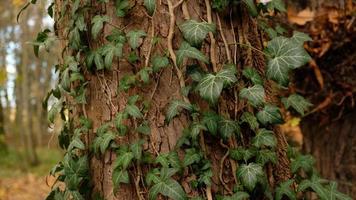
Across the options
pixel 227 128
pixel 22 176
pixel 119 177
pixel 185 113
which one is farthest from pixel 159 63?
pixel 22 176

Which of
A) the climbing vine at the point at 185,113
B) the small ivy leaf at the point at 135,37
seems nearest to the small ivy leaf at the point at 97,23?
the climbing vine at the point at 185,113

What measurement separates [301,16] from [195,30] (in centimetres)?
172

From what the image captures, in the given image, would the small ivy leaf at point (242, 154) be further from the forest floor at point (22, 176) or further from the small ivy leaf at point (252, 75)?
the forest floor at point (22, 176)

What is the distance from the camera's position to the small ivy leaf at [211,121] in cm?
168

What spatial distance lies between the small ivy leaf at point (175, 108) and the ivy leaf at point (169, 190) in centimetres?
23

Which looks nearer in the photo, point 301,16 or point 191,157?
point 191,157

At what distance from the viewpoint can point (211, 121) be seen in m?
1.69

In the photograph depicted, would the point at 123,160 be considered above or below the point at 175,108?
below

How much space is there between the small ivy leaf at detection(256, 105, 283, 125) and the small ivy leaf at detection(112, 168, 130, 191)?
0.56 meters

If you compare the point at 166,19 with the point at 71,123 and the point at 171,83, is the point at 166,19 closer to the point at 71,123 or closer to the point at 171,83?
the point at 171,83

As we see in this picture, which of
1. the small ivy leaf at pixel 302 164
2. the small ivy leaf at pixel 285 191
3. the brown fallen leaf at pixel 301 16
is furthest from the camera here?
the brown fallen leaf at pixel 301 16

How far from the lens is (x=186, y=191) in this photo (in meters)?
1.72

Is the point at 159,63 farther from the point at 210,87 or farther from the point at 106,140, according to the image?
the point at 106,140

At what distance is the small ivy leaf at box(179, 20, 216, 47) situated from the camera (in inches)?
65.1
